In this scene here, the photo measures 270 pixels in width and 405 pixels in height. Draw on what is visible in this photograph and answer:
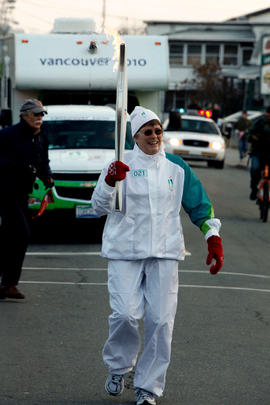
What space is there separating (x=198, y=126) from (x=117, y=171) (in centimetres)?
2638

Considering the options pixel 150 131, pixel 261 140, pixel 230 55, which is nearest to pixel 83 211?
pixel 261 140

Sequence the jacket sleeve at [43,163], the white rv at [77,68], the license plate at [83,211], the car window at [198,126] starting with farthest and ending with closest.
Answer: the car window at [198,126] → the white rv at [77,68] → the license plate at [83,211] → the jacket sleeve at [43,163]

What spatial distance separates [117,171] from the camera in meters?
5.39

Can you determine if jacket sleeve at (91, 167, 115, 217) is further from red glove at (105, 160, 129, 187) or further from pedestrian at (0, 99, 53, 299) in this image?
pedestrian at (0, 99, 53, 299)

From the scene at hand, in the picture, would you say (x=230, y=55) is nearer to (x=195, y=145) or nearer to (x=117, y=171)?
(x=195, y=145)

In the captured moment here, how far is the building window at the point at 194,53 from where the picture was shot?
81.0m

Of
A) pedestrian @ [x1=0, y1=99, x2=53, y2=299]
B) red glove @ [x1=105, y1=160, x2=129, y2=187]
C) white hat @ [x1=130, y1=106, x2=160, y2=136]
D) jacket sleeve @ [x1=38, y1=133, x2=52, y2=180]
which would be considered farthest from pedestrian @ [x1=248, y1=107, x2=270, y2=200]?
red glove @ [x1=105, y1=160, x2=129, y2=187]

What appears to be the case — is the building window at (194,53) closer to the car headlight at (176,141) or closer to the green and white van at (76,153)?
the car headlight at (176,141)

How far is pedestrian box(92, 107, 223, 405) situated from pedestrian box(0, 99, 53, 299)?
3.54 meters

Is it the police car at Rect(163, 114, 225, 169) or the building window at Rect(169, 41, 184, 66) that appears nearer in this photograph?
the police car at Rect(163, 114, 225, 169)

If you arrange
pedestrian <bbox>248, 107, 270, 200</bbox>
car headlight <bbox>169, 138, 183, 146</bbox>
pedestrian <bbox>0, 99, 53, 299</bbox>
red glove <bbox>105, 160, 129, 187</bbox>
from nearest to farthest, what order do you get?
red glove <bbox>105, 160, 129, 187</bbox> → pedestrian <bbox>0, 99, 53, 299</bbox> → pedestrian <bbox>248, 107, 270, 200</bbox> → car headlight <bbox>169, 138, 183, 146</bbox>

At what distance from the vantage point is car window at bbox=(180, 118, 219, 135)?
31.4m

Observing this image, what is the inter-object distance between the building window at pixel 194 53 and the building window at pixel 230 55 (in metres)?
2.23

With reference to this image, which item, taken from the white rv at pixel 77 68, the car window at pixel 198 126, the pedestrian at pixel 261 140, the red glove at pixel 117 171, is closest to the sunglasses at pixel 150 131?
the red glove at pixel 117 171
